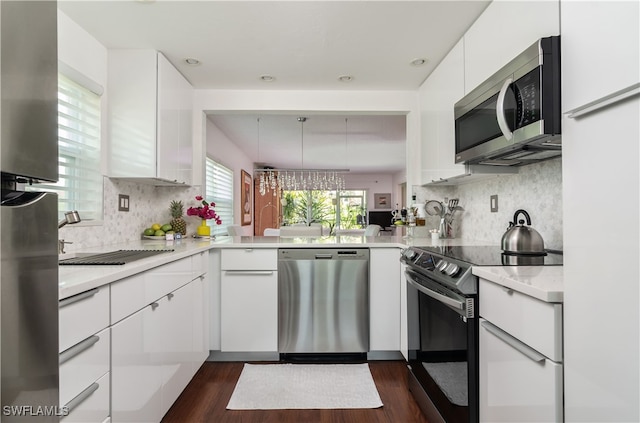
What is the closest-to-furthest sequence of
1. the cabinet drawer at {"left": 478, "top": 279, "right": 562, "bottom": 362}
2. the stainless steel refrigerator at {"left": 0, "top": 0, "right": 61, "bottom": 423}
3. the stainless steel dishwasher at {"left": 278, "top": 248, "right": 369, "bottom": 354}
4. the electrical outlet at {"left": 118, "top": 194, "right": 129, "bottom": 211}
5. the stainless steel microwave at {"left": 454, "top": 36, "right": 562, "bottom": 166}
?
the stainless steel refrigerator at {"left": 0, "top": 0, "right": 61, "bottom": 423}
the cabinet drawer at {"left": 478, "top": 279, "right": 562, "bottom": 362}
the stainless steel microwave at {"left": 454, "top": 36, "right": 562, "bottom": 166}
the electrical outlet at {"left": 118, "top": 194, "right": 129, "bottom": 211}
the stainless steel dishwasher at {"left": 278, "top": 248, "right": 369, "bottom": 354}

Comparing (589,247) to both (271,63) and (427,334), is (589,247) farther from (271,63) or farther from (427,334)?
(271,63)

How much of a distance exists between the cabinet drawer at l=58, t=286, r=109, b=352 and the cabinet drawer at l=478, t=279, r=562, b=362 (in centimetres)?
135

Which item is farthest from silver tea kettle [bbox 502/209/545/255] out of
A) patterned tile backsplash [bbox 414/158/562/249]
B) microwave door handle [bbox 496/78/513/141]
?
Answer: microwave door handle [bbox 496/78/513/141]

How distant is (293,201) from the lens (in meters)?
9.30

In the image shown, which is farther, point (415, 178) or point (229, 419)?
point (415, 178)

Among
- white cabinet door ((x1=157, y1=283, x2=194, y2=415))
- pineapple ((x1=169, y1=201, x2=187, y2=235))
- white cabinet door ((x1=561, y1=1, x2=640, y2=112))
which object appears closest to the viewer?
white cabinet door ((x1=561, y1=1, x2=640, y2=112))

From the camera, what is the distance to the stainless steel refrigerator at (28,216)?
0.57 metres

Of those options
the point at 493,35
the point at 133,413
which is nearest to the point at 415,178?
the point at 493,35

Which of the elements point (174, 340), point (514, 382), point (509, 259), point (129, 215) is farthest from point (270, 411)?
point (129, 215)

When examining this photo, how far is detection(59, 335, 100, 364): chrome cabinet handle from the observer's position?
1.02 m

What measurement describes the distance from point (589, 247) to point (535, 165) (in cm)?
125

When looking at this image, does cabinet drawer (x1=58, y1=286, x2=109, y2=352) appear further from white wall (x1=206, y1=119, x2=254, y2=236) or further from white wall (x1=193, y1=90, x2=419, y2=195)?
white wall (x1=206, y1=119, x2=254, y2=236)

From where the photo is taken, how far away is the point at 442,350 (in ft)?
5.40

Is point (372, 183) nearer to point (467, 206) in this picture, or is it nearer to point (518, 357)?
point (467, 206)
